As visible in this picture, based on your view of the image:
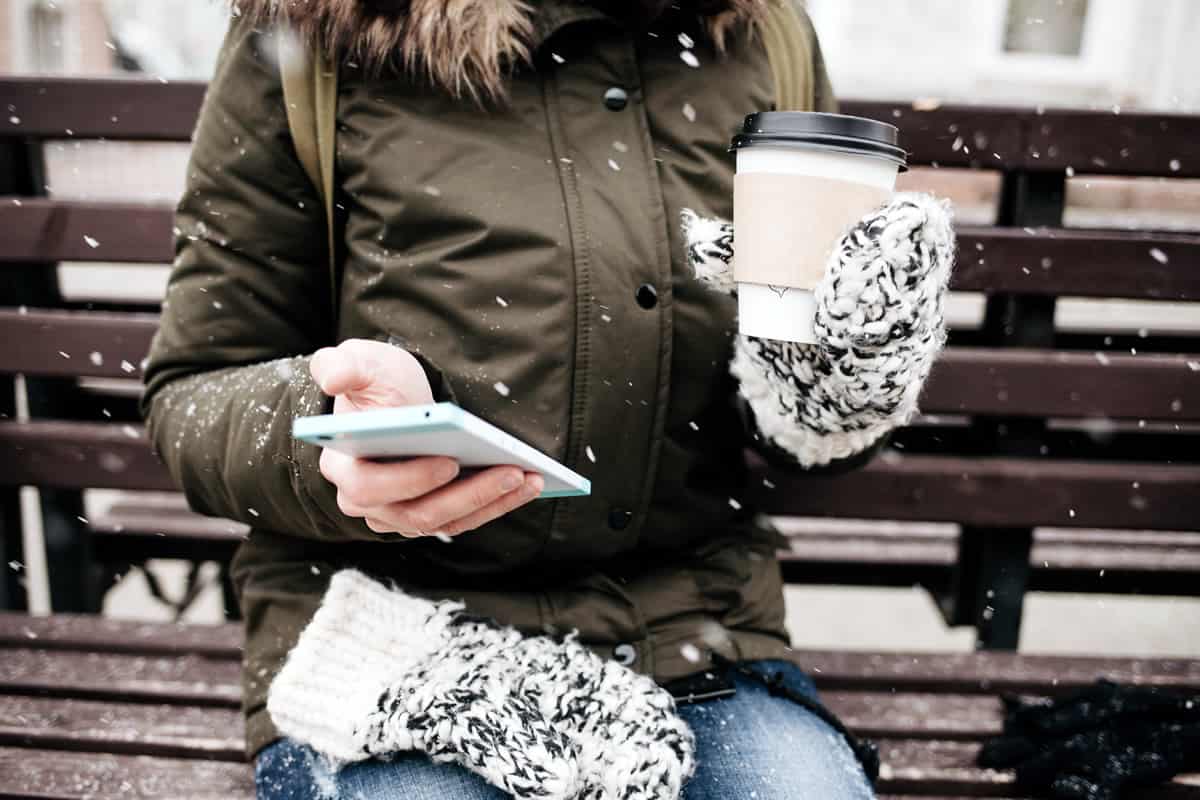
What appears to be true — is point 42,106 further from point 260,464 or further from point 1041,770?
point 1041,770

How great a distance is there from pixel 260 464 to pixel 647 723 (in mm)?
575

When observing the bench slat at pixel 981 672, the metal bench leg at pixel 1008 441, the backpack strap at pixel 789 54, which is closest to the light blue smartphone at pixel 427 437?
the backpack strap at pixel 789 54

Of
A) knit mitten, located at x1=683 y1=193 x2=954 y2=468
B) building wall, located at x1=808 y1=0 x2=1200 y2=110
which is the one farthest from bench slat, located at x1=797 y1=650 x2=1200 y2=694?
building wall, located at x1=808 y1=0 x2=1200 y2=110

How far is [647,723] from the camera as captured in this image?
127cm

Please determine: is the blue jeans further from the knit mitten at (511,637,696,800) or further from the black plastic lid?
the black plastic lid

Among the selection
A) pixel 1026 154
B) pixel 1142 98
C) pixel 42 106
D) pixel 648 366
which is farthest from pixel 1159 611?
pixel 1142 98

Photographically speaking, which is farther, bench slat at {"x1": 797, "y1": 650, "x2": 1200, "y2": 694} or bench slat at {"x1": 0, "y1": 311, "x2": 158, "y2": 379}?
bench slat at {"x1": 0, "y1": 311, "x2": 158, "y2": 379}

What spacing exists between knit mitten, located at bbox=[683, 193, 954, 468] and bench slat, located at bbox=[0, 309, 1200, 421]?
0.79m

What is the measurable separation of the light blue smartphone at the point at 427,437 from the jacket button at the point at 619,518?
14.9 inches

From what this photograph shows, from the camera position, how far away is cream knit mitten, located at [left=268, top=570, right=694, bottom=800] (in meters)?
1.21

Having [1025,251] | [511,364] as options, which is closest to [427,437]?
[511,364]

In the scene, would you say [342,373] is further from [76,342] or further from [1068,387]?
[1068,387]

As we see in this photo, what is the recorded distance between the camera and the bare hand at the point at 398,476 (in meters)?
1.02

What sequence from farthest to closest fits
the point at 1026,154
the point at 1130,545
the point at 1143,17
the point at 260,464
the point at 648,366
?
the point at 1143,17
the point at 1130,545
the point at 1026,154
the point at 648,366
the point at 260,464
